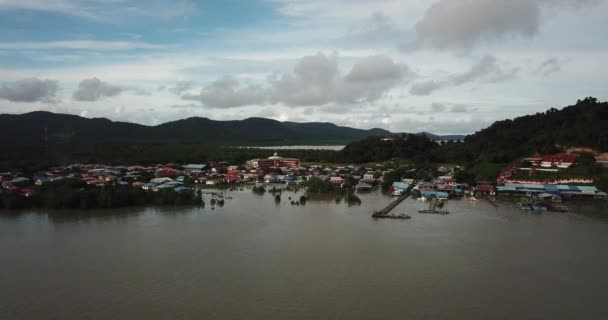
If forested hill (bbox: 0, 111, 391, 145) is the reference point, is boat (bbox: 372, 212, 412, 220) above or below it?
below

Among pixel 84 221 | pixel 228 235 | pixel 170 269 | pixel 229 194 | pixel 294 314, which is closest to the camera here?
pixel 294 314

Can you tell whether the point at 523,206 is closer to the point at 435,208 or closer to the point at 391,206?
the point at 435,208

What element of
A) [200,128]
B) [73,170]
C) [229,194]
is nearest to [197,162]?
[73,170]

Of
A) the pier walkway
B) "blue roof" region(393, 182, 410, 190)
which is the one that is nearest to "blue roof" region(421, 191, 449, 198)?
the pier walkway

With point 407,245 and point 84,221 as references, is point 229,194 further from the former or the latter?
point 407,245

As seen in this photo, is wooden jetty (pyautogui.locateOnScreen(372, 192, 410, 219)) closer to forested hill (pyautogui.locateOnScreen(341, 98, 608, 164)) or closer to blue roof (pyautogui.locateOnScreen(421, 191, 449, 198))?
blue roof (pyautogui.locateOnScreen(421, 191, 449, 198))

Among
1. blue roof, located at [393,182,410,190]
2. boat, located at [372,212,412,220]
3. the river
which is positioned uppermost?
blue roof, located at [393,182,410,190]

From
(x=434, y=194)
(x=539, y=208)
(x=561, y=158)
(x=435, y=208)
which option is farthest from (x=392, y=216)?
(x=561, y=158)
